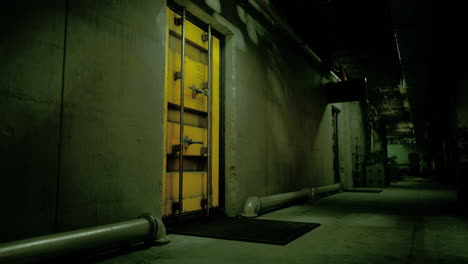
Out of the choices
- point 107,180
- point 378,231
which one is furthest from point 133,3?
point 378,231

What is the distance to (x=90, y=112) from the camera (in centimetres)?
255

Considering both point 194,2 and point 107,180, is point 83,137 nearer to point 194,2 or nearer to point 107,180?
point 107,180

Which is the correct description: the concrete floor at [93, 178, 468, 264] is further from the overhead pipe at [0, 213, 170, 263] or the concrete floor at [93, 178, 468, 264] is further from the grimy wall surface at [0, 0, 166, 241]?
the grimy wall surface at [0, 0, 166, 241]

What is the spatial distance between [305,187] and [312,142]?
3.70 ft

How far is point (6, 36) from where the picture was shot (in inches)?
80.2

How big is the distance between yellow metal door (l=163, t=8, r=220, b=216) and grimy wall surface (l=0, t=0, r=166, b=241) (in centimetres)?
65

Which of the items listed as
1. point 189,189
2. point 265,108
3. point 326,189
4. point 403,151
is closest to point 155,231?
point 189,189

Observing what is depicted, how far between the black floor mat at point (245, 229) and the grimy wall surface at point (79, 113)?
0.59m

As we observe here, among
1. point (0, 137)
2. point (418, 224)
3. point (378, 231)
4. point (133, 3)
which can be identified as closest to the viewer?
point (0, 137)

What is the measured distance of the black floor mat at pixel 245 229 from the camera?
3.04 metres

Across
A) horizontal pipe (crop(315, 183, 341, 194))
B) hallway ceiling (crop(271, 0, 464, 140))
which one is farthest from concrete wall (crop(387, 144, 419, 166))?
horizontal pipe (crop(315, 183, 341, 194))

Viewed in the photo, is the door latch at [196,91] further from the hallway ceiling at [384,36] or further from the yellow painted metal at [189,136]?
the hallway ceiling at [384,36]

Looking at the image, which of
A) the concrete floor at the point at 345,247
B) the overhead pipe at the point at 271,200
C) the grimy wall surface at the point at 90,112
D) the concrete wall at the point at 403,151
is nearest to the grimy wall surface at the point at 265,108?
the grimy wall surface at the point at 90,112

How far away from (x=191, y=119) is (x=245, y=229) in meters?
1.59
